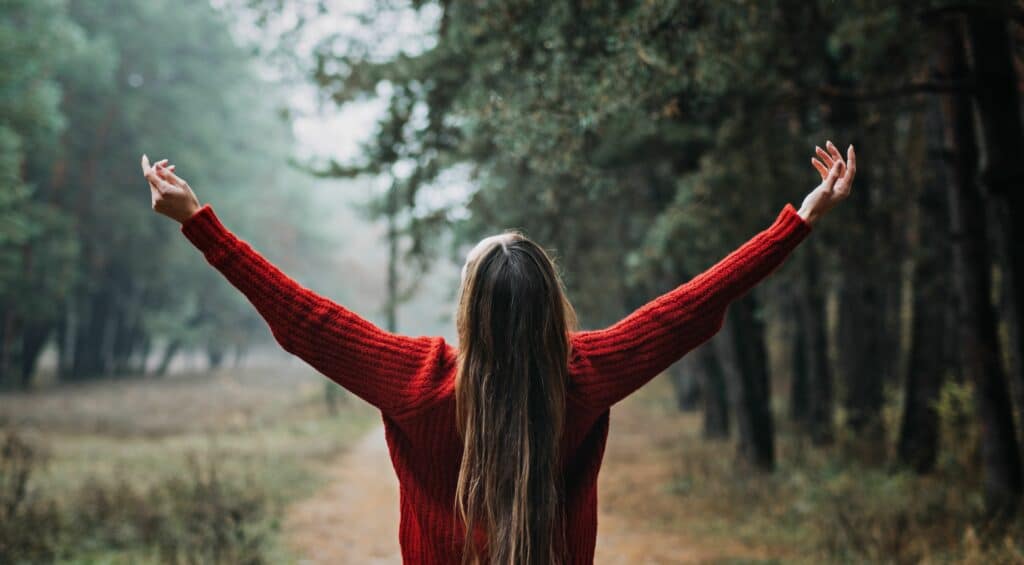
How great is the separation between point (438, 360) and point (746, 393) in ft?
30.0

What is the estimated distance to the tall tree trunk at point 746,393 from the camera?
10.6 metres

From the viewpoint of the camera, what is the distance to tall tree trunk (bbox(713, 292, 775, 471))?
34.7ft

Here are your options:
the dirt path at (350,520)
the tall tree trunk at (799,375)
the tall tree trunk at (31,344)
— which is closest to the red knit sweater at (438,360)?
the dirt path at (350,520)

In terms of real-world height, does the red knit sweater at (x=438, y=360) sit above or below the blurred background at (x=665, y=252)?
below

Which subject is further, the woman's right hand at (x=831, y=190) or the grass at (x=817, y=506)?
the grass at (x=817, y=506)

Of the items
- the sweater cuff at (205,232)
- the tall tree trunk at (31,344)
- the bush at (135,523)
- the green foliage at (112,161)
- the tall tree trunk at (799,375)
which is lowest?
the bush at (135,523)

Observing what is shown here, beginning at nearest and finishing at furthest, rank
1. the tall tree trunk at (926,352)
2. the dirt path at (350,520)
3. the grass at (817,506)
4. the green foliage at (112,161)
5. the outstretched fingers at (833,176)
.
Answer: the outstretched fingers at (833,176), the grass at (817,506), the dirt path at (350,520), the tall tree trunk at (926,352), the green foliage at (112,161)

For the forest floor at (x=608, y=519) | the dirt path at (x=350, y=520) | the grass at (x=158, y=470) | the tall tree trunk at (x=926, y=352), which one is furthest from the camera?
the tall tree trunk at (x=926, y=352)

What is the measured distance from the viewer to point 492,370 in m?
2.31

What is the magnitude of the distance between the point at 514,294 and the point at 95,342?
33626 mm

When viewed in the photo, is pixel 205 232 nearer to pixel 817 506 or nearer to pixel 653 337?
pixel 653 337

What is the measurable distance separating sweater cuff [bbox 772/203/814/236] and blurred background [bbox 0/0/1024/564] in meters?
3.44

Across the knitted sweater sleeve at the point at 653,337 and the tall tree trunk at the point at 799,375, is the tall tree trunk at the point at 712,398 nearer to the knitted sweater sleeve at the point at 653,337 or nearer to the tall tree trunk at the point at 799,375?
the tall tree trunk at the point at 799,375

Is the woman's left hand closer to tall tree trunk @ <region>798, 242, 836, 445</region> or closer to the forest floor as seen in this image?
the forest floor
